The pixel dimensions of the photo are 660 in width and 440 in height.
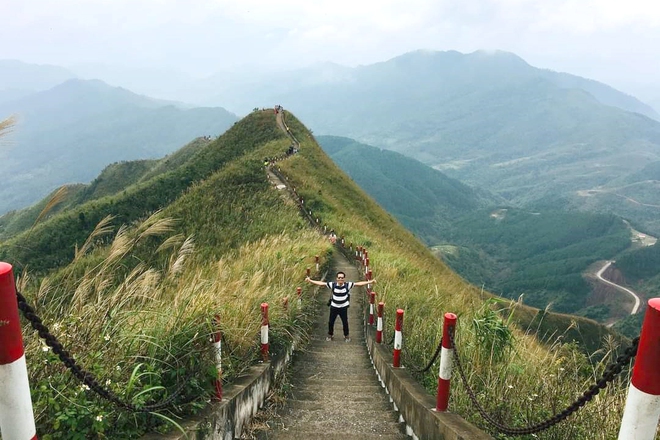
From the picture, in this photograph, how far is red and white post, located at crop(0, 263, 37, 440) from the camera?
192 centimetres

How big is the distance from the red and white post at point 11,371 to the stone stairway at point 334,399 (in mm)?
3032

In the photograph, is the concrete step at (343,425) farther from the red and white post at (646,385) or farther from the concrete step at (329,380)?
the red and white post at (646,385)

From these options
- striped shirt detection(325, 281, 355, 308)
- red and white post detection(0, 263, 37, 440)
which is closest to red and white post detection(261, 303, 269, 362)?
striped shirt detection(325, 281, 355, 308)

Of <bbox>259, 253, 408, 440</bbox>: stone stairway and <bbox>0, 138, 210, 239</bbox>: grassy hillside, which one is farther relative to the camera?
<bbox>0, 138, 210, 239</bbox>: grassy hillside

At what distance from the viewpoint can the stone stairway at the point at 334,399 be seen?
15.8 ft

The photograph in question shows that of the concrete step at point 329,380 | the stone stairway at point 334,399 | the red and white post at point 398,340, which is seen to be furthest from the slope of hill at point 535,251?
the red and white post at point 398,340

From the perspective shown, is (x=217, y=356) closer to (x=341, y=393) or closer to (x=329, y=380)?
(x=341, y=393)

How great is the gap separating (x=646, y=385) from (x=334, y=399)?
4339mm

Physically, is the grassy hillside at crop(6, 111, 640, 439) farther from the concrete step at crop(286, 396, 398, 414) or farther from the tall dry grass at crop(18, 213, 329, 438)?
the concrete step at crop(286, 396, 398, 414)

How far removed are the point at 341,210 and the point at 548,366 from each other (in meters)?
24.7

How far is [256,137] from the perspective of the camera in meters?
53.0

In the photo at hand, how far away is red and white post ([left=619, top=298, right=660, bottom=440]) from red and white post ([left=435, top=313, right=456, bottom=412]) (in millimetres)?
1767

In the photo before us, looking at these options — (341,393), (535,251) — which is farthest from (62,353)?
(535,251)

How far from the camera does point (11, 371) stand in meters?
1.96
